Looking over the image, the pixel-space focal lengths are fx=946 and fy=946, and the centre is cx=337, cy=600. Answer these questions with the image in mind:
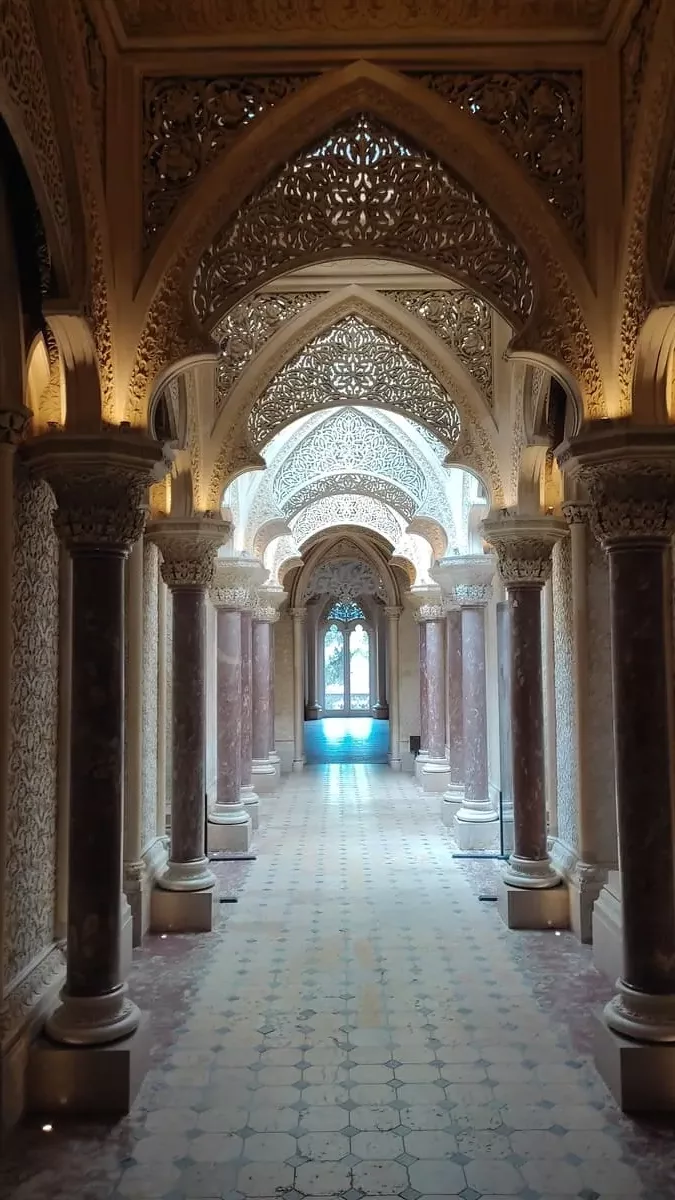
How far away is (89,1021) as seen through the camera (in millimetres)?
4082

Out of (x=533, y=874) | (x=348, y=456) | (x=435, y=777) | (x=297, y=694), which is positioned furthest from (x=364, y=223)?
(x=297, y=694)

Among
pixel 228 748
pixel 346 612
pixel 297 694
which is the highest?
pixel 346 612

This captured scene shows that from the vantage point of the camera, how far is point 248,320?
683 cm

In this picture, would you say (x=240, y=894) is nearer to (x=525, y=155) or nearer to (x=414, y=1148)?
(x=414, y=1148)

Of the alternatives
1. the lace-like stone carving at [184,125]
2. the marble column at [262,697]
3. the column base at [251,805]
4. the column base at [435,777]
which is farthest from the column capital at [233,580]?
the lace-like stone carving at [184,125]

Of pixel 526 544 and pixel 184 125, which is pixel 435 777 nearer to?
pixel 526 544

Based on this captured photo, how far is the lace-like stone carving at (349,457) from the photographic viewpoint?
11031mm

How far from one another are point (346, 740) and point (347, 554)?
4.56 m

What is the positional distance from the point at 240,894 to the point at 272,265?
539 centimetres

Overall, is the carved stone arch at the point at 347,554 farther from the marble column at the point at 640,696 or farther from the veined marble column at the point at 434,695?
the marble column at the point at 640,696

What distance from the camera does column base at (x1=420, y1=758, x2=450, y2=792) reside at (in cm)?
1466

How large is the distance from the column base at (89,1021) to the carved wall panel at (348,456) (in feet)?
25.3

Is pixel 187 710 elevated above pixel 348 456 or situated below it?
below

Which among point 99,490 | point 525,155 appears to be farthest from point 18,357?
point 525,155
